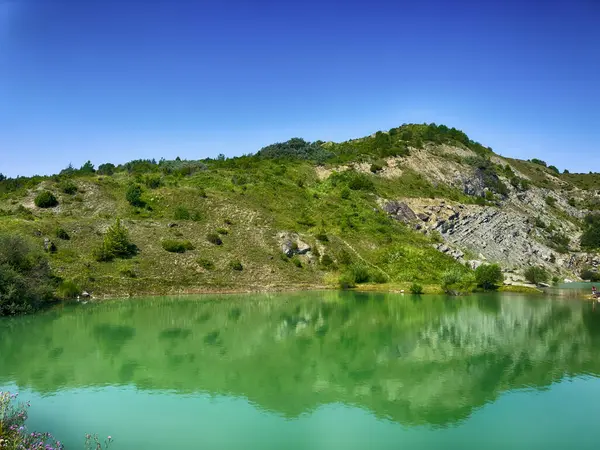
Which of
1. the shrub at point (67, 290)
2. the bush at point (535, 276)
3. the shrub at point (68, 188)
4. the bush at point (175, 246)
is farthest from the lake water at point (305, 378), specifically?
the shrub at point (68, 188)

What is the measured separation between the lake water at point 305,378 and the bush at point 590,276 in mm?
44948

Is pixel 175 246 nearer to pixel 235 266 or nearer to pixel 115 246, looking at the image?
pixel 115 246

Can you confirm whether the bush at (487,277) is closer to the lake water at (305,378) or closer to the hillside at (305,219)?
the hillside at (305,219)

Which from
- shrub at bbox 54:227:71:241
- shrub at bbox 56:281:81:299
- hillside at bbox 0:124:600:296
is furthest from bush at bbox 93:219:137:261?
shrub at bbox 56:281:81:299

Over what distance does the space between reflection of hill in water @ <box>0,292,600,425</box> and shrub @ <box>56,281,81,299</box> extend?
14.7 feet

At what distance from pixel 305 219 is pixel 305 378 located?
47.4 metres

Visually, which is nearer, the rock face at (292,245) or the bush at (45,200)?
the rock face at (292,245)

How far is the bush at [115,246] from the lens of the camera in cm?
4728

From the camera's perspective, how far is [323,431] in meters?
14.3

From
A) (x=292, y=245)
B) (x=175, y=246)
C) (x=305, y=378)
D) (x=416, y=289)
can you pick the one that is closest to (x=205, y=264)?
(x=175, y=246)

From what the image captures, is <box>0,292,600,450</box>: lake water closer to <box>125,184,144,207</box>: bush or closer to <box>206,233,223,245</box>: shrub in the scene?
<box>206,233,223,245</box>: shrub

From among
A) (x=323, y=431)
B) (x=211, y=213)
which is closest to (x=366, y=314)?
(x=323, y=431)

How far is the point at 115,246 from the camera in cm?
4825

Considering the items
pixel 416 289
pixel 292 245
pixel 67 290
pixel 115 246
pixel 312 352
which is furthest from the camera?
pixel 292 245
